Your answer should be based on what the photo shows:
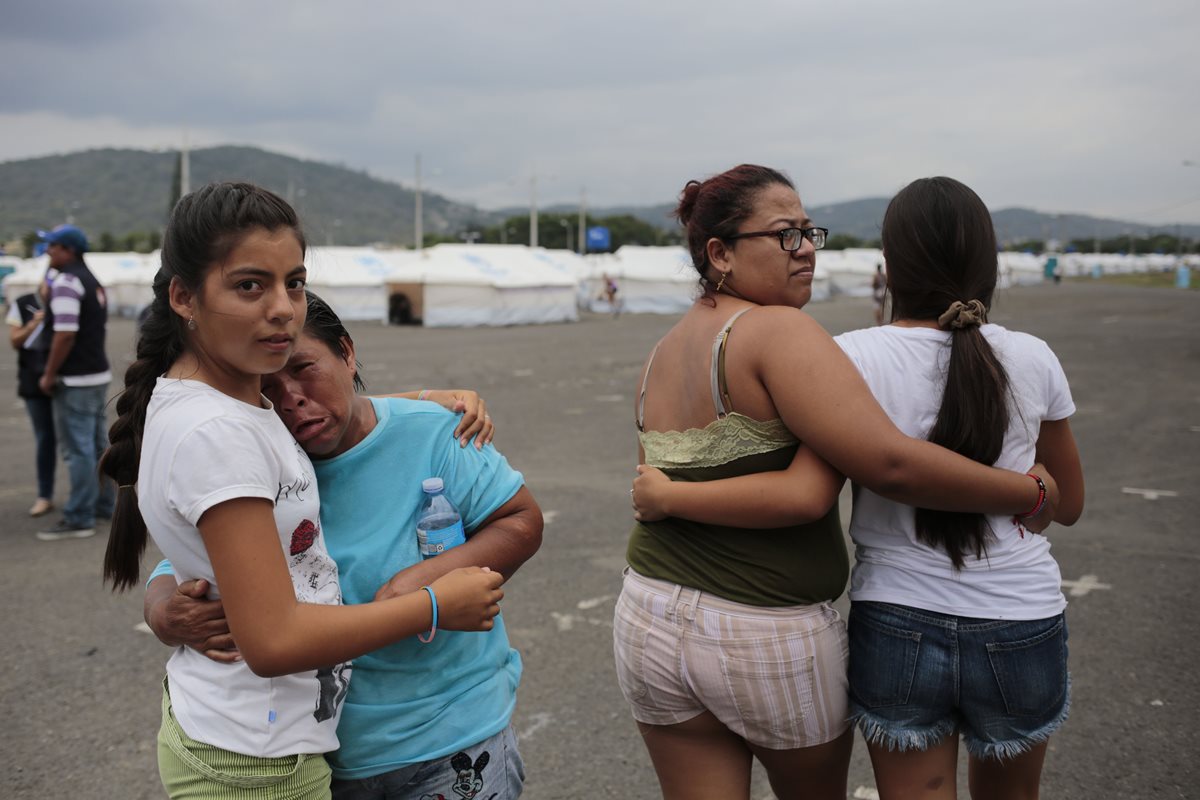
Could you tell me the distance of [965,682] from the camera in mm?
1979

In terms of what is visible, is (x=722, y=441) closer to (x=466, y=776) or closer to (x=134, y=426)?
(x=466, y=776)

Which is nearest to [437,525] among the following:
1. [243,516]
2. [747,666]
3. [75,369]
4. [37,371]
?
[243,516]

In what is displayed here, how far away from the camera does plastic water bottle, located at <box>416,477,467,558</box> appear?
184cm

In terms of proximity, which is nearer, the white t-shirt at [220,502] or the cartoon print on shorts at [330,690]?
the white t-shirt at [220,502]

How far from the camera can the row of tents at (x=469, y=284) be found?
30250mm

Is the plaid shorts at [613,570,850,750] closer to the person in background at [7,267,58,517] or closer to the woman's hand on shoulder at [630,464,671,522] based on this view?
the woman's hand on shoulder at [630,464,671,522]

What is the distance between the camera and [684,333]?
2.15 m

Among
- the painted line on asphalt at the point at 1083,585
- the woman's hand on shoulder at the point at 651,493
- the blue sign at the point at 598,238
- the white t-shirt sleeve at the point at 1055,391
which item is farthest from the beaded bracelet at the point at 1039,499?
the blue sign at the point at 598,238

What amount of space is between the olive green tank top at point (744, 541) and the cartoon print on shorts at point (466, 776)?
0.58 m

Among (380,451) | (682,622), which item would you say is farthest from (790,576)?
(380,451)

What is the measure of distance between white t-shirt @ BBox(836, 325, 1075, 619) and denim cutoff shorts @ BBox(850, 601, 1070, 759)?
0.14 feet

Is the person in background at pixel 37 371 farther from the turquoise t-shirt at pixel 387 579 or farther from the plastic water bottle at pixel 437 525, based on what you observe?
the plastic water bottle at pixel 437 525

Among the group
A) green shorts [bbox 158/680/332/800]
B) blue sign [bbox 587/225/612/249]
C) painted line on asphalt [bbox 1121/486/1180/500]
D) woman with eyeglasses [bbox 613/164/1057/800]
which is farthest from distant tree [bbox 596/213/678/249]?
green shorts [bbox 158/680/332/800]

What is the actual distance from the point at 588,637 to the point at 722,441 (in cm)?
279
